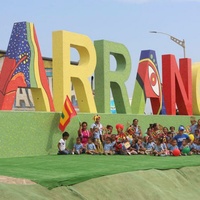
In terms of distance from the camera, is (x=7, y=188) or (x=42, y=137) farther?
(x=42, y=137)

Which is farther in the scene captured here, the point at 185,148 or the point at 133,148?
the point at 133,148

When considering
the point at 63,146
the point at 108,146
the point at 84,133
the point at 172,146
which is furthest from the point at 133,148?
the point at 63,146

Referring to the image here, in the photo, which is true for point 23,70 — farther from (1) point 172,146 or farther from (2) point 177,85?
(2) point 177,85

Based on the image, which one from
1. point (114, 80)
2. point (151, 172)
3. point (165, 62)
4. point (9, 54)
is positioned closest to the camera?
point (151, 172)

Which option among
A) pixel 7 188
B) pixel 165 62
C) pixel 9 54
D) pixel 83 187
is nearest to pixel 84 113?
pixel 9 54

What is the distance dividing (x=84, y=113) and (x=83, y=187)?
7160mm

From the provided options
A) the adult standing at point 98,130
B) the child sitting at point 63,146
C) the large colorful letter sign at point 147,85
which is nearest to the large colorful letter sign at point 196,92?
the large colorful letter sign at point 147,85

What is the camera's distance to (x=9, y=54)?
1348cm

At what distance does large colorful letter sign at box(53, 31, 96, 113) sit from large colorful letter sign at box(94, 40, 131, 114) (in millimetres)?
502

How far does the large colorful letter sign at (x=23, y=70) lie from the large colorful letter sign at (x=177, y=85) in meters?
6.55

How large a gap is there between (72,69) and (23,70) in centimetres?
195

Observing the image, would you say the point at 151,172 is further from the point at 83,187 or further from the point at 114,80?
the point at 114,80

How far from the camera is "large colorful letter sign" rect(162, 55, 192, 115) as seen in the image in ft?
62.7

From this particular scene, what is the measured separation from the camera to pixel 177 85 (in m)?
19.9
